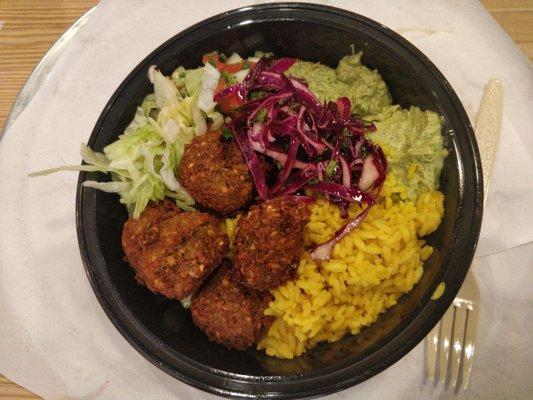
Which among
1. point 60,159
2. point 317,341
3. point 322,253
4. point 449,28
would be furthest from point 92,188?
point 449,28

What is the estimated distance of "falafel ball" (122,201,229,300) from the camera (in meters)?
1.89

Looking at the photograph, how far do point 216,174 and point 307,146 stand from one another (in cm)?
45

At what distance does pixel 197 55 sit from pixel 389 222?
53.9 inches

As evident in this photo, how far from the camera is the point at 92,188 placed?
7.09 feet

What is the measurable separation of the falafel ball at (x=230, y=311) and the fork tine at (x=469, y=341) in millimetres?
939

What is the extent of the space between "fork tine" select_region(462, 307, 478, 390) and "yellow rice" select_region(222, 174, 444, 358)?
1.32 feet

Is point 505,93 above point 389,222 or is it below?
above

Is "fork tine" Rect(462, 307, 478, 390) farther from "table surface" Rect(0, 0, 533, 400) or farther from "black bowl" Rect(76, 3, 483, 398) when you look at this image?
"table surface" Rect(0, 0, 533, 400)

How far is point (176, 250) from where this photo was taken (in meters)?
1.90

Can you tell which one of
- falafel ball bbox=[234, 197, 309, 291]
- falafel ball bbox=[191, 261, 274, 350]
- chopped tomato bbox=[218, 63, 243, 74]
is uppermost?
chopped tomato bbox=[218, 63, 243, 74]

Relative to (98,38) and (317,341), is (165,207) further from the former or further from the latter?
(98,38)

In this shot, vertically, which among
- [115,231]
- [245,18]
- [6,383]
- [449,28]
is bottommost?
[6,383]

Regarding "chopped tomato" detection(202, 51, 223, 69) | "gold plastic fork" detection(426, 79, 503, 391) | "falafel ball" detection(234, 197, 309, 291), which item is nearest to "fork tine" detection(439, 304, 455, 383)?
"gold plastic fork" detection(426, 79, 503, 391)

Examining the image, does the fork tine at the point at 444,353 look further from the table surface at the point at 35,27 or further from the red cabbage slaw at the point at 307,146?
the table surface at the point at 35,27
